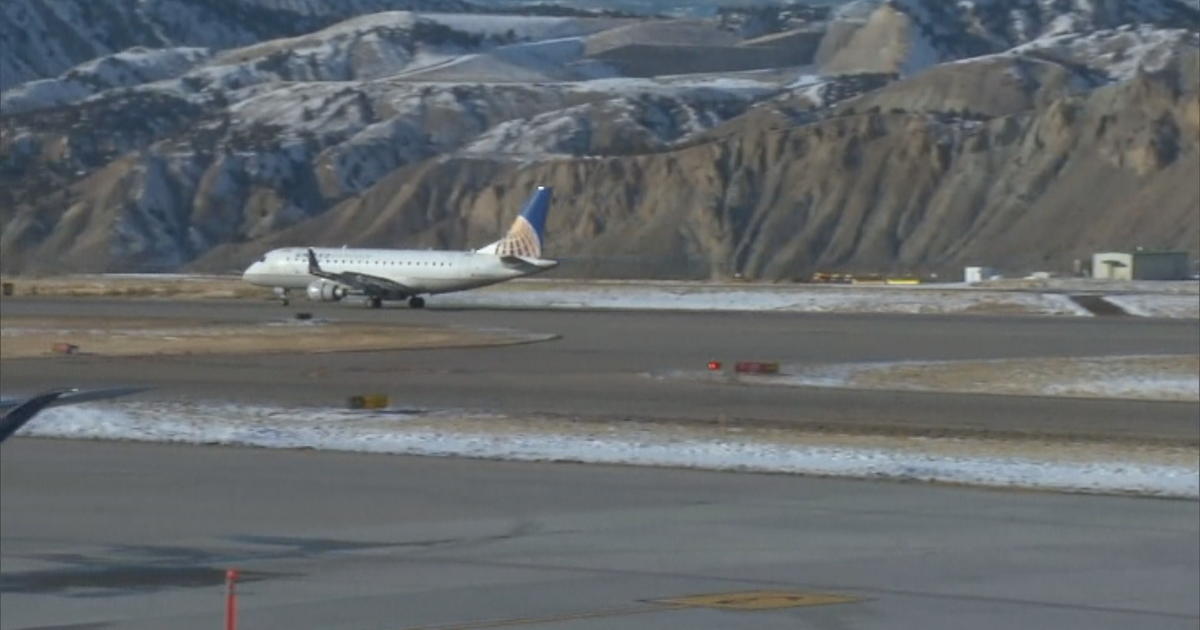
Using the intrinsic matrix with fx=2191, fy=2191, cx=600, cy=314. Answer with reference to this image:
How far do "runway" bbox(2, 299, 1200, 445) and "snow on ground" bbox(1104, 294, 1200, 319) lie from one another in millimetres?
4794

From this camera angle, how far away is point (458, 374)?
130 ft

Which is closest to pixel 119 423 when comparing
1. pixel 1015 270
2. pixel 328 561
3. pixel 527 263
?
pixel 328 561

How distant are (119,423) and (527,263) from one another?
155ft

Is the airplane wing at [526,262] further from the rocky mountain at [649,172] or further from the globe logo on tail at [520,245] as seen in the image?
the rocky mountain at [649,172]

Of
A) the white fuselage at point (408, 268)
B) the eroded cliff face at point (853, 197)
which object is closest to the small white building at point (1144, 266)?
the eroded cliff face at point (853, 197)

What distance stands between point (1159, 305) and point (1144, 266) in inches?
1205

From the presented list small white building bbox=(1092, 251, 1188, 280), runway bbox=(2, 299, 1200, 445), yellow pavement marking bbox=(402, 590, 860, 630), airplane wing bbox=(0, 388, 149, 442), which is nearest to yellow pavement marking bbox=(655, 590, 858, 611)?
yellow pavement marking bbox=(402, 590, 860, 630)

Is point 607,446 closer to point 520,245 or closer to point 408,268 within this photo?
point 408,268

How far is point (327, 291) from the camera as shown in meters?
75.9

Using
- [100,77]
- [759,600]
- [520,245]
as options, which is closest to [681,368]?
[759,600]

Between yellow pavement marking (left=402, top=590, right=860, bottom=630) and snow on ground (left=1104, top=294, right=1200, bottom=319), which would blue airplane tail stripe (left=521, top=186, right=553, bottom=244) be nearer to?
snow on ground (left=1104, top=294, right=1200, bottom=319)

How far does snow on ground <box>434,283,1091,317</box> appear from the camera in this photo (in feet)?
233

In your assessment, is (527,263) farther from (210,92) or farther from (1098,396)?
(210,92)

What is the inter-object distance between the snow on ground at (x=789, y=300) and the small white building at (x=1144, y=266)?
20482 mm
